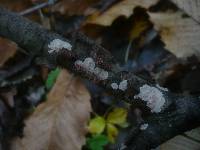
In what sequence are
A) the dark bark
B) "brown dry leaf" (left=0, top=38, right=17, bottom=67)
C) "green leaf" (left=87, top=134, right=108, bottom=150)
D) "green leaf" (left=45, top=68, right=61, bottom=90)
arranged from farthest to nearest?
"brown dry leaf" (left=0, top=38, right=17, bottom=67), "green leaf" (left=45, top=68, right=61, bottom=90), "green leaf" (left=87, top=134, right=108, bottom=150), the dark bark

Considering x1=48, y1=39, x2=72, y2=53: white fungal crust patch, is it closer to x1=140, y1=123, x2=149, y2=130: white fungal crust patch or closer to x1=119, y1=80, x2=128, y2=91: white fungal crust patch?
x1=119, y1=80, x2=128, y2=91: white fungal crust patch

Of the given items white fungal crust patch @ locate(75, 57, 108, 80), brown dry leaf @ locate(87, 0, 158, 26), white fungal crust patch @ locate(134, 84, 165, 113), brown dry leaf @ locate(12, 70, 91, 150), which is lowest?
brown dry leaf @ locate(12, 70, 91, 150)

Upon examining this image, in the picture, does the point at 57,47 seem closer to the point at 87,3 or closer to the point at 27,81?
the point at 27,81

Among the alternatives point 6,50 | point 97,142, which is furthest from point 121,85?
point 6,50

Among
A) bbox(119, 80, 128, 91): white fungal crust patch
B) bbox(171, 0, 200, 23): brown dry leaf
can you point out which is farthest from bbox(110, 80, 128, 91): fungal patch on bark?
bbox(171, 0, 200, 23): brown dry leaf

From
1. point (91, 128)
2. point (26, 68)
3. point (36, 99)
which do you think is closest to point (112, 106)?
point (91, 128)

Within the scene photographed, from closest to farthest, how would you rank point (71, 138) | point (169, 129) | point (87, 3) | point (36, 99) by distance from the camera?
Result: point (169, 129), point (71, 138), point (36, 99), point (87, 3)
